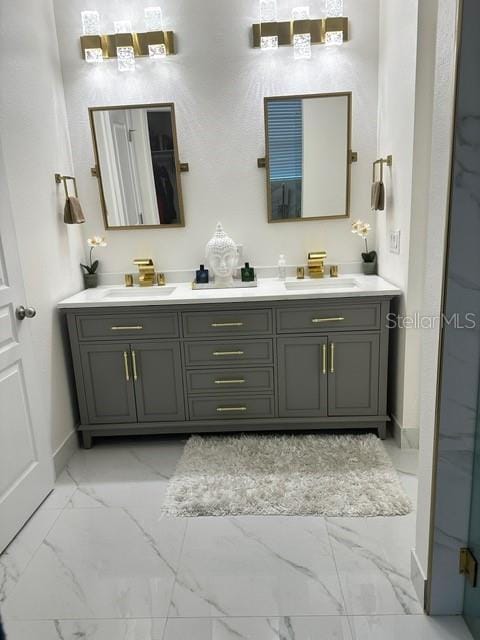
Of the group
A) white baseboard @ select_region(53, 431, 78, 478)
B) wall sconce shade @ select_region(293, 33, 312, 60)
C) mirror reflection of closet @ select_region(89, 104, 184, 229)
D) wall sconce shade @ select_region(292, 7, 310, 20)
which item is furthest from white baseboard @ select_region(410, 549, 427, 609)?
wall sconce shade @ select_region(292, 7, 310, 20)

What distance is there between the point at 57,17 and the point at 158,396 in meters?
2.38

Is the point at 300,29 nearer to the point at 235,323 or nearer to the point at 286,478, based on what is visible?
the point at 235,323

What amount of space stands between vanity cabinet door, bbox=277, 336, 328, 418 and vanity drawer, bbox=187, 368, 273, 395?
9cm


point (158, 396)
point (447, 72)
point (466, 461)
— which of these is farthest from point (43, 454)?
point (447, 72)

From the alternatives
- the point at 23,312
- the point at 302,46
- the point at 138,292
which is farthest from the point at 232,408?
the point at 302,46

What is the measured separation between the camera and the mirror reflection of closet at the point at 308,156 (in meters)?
2.85

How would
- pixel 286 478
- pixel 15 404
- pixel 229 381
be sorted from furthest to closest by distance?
pixel 229 381 → pixel 286 478 → pixel 15 404

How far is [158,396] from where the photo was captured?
8.88 ft

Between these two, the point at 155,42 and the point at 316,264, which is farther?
the point at 316,264

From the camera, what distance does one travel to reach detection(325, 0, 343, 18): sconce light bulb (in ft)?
8.80

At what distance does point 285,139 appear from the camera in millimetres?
2889

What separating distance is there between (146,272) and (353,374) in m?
1.49

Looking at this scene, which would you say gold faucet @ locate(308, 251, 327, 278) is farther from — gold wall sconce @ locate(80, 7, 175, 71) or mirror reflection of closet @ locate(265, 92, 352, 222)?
gold wall sconce @ locate(80, 7, 175, 71)

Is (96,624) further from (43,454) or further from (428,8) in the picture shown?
(428,8)
